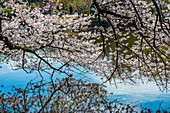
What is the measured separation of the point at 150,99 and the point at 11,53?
6391 millimetres

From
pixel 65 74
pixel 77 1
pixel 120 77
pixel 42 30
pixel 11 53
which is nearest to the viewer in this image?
pixel 120 77

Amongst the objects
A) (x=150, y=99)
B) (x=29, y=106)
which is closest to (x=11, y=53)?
(x=29, y=106)

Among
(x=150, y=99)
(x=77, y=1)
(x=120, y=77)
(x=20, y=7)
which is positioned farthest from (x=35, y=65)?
(x=77, y=1)

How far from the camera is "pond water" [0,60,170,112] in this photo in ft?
16.2

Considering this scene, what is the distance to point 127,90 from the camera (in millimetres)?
5781

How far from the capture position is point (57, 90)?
19.2 ft

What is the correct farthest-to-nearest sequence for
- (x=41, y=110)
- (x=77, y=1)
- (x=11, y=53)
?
1. (x=77, y=1)
2. (x=11, y=53)
3. (x=41, y=110)

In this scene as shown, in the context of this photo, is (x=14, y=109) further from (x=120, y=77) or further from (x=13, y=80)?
(x=120, y=77)

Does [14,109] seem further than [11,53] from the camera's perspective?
No

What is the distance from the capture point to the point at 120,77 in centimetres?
692

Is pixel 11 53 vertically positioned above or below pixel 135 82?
above

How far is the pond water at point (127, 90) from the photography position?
493cm

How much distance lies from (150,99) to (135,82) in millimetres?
1395

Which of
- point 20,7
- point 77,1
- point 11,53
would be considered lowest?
point 11,53
